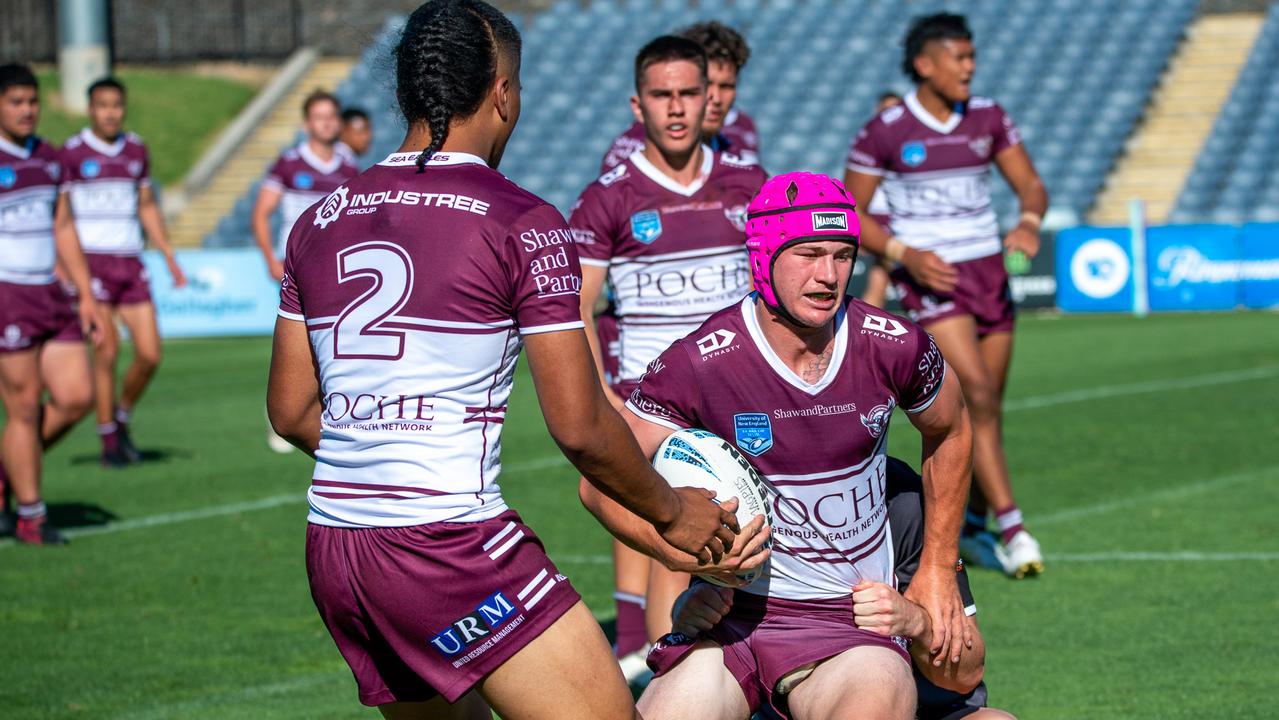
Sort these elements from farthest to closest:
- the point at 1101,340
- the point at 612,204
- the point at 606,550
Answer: the point at 1101,340
the point at 606,550
the point at 612,204

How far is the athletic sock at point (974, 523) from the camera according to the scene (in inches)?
326

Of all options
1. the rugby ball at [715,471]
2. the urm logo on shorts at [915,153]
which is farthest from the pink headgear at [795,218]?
the urm logo on shorts at [915,153]

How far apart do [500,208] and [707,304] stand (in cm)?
304

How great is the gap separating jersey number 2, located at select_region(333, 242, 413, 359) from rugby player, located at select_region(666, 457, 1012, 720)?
1235mm

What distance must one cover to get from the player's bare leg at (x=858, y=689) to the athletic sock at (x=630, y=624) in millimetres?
2184

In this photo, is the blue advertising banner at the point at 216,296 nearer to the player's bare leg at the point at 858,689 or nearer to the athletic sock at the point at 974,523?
the athletic sock at the point at 974,523

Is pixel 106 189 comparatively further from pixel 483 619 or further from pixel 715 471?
pixel 483 619

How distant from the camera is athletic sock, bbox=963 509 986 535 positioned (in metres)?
8.28

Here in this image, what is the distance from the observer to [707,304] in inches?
253

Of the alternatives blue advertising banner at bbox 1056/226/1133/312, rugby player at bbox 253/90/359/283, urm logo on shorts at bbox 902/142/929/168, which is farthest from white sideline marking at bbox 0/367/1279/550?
blue advertising banner at bbox 1056/226/1133/312

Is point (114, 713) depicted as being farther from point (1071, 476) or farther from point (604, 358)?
point (1071, 476)

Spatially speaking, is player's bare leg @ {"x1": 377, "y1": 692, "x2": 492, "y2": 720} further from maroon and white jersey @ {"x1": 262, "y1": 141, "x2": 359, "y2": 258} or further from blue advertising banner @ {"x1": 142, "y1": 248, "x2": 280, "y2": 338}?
blue advertising banner @ {"x1": 142, "y1": 248, "x2": 280, "y2": 338}

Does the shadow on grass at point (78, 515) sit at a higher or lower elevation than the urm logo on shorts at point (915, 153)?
lower

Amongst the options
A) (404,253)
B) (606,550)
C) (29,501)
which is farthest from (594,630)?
(29,501)
